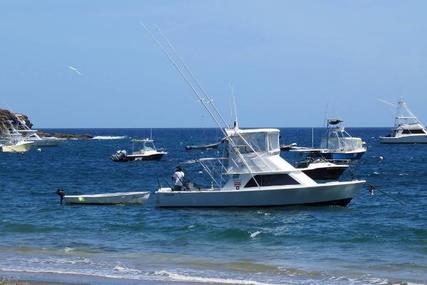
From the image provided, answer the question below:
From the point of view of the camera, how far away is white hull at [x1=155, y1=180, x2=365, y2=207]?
104ft

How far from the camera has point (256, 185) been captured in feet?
105

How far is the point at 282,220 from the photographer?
30.2m

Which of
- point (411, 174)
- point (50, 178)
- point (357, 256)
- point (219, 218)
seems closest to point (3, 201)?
point (219, 218)

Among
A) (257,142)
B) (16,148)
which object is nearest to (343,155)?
(257,142)

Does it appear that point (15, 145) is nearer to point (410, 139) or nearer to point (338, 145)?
point (338, 145)

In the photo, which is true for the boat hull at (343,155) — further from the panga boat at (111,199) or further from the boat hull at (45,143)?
the boat hull at (45,143)

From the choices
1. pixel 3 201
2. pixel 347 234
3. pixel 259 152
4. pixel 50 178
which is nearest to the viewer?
pixel 347 234

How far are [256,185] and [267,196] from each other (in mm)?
641

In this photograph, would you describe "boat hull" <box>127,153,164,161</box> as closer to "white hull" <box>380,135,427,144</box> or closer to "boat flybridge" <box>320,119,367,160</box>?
"boat flybridge" <box>320,119,367,160</box>

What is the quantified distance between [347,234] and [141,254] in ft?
24.3

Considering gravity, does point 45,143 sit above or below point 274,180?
below

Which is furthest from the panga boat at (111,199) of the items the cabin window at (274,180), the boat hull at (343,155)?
the boat hull at (343,155)

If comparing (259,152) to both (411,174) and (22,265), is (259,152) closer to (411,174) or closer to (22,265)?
(22,265)

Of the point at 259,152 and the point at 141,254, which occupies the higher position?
the point at 259,152
